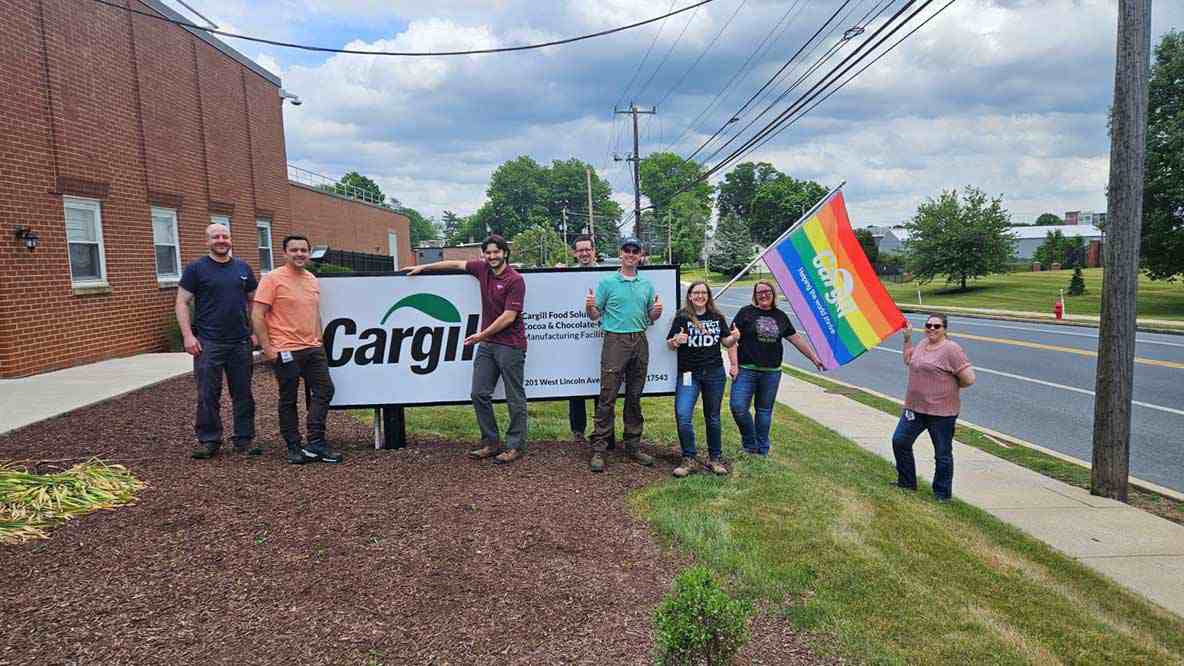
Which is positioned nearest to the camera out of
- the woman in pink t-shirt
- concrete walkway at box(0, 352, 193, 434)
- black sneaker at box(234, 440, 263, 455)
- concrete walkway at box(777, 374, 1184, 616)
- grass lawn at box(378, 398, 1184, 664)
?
grass lawn at box(378, 398, 1184, 664)

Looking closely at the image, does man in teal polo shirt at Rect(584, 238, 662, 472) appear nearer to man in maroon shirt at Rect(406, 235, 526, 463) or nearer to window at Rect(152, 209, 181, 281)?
man in maroon shirt at Rect(406, 235, 526, 463)

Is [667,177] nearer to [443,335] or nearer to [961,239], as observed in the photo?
[961,239]

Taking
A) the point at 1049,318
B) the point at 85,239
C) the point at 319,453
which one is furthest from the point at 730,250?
the point at 319,453

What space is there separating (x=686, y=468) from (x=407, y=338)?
8.70 feet

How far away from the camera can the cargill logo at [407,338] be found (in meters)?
6.12

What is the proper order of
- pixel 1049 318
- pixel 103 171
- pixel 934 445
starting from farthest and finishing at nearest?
1. pixel 1049 318
2. pixel 103 171
3. pixel 934 445

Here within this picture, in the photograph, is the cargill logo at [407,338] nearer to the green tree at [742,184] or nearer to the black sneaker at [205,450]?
the black sneaker at [205,450]

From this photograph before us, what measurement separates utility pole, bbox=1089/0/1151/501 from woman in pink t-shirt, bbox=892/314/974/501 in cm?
150

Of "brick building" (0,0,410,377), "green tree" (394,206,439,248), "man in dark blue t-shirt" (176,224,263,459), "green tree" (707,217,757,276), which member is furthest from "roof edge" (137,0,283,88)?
"green tree" (394,206,439,248)

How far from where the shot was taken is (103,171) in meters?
11.1

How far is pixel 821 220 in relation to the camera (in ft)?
21.8

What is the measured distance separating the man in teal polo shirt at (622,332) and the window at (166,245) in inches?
419

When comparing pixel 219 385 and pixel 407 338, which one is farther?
pixel 407 338

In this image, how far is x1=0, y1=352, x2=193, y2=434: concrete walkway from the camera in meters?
7.03
